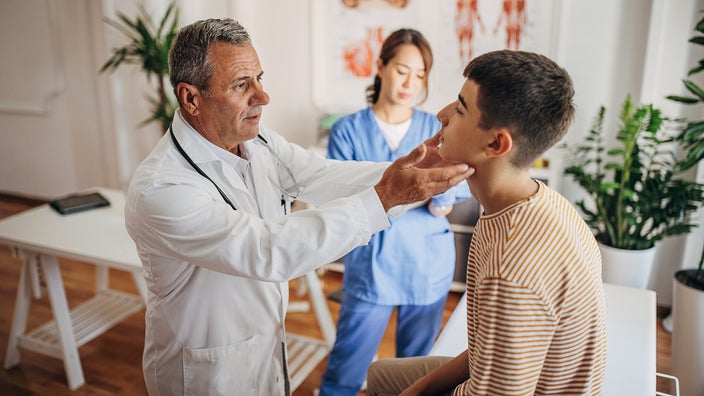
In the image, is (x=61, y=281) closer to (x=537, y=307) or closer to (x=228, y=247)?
(x=228, y=247)

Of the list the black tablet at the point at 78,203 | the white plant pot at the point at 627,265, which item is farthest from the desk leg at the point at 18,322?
the white plant pot at the point at 627,265

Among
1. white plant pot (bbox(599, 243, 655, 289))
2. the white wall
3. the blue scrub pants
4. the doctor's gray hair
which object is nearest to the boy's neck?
the doctor's gray hair

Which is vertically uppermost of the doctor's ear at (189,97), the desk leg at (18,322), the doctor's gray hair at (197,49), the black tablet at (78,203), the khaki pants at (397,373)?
the doctor's gray hair at (197,49)

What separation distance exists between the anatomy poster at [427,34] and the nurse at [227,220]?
1.72m

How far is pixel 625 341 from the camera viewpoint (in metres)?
1.46

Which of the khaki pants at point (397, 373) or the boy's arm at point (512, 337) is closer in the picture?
the boy's arm at point (512, 337)

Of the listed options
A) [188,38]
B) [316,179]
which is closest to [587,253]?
[316,179]

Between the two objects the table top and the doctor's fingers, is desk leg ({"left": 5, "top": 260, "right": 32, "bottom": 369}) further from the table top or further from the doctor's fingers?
the doctor's fingers

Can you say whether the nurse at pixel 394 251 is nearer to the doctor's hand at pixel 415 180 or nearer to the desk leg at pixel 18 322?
the doctor's hand at pixel 415 180

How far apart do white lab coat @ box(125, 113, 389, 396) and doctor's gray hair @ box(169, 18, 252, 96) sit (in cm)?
12

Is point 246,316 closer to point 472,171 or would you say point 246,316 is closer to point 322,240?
point 322,240

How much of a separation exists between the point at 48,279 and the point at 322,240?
5.70 ft

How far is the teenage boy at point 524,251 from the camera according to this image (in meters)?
0.94

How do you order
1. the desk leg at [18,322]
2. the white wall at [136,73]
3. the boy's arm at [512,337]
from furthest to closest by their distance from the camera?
the white wall at [136,73]
the desk leg at [18,322]
the boy's arm at [512,337]
